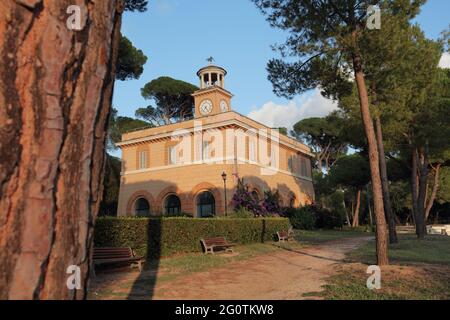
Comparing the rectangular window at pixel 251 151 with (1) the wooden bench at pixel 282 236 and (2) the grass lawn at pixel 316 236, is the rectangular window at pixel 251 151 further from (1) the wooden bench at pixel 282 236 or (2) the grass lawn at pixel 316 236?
(1) the wooden bench at pixel 282 236

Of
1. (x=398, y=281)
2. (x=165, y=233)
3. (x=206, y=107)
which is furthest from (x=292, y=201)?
(x=398, y=281)

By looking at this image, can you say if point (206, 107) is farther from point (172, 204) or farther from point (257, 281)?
point (257, 281)

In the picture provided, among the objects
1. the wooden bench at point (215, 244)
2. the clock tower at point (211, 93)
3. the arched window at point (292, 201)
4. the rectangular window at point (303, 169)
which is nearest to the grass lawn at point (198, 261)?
the wooden bench at point (215, 244)

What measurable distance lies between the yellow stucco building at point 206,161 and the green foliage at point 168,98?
11593 millimetres

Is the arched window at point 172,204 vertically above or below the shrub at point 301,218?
above

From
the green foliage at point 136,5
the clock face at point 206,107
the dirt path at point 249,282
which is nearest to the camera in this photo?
the dirt path at point 249,282

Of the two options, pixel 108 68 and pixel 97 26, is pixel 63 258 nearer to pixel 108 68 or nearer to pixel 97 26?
pixel 108 68

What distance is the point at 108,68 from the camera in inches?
77.4

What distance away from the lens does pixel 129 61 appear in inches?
859

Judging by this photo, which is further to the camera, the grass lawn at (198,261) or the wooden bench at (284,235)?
the wooden bench at (284,235)

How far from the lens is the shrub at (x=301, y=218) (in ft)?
86.9

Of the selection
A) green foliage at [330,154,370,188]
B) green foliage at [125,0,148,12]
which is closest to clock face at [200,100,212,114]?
green foliage at [330,154,370,188]

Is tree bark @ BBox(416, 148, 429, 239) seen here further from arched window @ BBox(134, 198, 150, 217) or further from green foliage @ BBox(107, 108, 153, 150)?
green foliage @ BBox(107, 108, 153, 150)

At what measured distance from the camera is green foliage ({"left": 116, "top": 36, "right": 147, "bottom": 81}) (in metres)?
21.4
